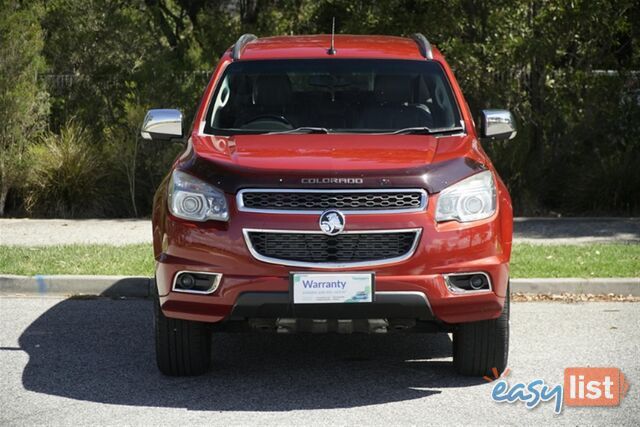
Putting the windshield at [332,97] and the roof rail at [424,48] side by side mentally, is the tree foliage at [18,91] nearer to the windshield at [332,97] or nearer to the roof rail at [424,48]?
the windshield at [332,97]

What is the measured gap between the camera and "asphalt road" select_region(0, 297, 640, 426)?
20.3 ft

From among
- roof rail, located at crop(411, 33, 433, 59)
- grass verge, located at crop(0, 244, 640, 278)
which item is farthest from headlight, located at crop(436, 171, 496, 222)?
grass verge, located at crop(0, 244, 640, 278)

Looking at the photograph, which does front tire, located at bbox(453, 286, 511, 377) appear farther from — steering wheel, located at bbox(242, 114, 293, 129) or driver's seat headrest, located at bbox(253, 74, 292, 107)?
driver's seat headrest, located at bbox(253, 74, 292, 107)

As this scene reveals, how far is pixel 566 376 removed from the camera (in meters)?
7.03

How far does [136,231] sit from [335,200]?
7.54 metres

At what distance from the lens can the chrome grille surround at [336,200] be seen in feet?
20.9

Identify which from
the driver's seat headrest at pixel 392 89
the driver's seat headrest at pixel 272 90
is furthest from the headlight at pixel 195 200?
the driver's seat headrest at pixel 392 89

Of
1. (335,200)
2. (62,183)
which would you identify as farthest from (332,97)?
(62,183)

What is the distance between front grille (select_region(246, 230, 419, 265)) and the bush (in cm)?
955

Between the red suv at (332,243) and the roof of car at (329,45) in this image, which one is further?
the roof of car at (329,45)

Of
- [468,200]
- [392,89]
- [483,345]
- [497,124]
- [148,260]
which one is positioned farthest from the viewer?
[148,260]

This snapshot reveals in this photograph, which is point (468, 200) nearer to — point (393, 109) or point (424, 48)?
point (393, 109)

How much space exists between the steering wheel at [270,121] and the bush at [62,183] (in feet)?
27.4

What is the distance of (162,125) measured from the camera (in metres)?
7.59
